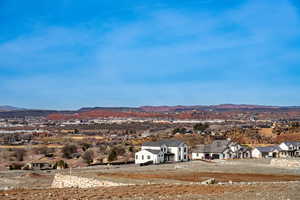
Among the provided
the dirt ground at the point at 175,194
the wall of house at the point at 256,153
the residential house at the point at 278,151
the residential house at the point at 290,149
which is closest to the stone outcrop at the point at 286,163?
the wall of house at the point at 256,153

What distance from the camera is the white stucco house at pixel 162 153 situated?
73.1 metres

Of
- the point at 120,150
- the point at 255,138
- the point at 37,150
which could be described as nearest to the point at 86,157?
the point at 120,150

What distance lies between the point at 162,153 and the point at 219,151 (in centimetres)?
1256

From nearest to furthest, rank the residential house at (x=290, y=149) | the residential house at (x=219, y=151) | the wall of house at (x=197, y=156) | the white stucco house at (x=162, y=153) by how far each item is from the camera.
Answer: the white stucco house at (x=162, y=153) → the residential house at (x=219, y=151) → the wall of house at (x=197, y=156) → the residential house at (x=290, y=149)

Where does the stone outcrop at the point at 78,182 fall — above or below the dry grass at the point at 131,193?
below

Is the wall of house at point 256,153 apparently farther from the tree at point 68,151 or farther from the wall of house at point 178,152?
the tree at point 68,151

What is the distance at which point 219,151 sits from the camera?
81812mm

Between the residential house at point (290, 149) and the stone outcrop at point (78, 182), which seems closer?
the stone outcrop at point (78, 182)

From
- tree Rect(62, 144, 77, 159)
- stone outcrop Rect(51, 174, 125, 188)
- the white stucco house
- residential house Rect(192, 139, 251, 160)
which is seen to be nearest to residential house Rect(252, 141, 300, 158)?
residential house Rect(192, 139, 251, 160)

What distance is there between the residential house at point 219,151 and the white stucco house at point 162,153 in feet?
14.5

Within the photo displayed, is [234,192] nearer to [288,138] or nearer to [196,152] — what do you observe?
[196,152]

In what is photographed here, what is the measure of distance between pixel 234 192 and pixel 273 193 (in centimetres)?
221

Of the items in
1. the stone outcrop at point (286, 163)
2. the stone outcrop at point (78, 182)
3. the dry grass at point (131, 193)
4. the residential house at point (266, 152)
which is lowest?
the residential house at point (266, 152)

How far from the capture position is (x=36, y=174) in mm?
57812
